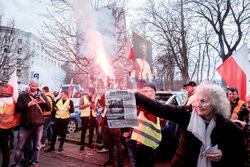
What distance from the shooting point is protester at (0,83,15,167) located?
3887 millimetres

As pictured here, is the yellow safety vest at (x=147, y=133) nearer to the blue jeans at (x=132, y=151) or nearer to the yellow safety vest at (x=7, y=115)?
the blue jeans at (x=132, y=151)

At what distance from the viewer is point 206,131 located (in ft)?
6.34

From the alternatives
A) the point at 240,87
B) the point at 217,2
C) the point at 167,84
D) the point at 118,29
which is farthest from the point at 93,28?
the point at 167,84

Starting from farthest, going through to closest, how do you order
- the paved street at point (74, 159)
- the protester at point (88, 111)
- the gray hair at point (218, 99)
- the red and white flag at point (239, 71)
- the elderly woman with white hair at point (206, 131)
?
the protester at point (88, 111), the red and white flag at point (239, 71), the paved street at point (74, 159), the gray hair at point (218, 99), the elderly woman with white hair at point (206, 131)

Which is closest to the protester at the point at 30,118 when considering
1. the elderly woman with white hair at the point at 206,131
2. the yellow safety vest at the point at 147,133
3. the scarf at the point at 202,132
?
the yellow safety vest at the point at 147,133

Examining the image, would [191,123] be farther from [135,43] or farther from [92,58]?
[92,58]

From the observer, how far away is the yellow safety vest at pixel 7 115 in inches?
156

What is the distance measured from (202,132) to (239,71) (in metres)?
4.33

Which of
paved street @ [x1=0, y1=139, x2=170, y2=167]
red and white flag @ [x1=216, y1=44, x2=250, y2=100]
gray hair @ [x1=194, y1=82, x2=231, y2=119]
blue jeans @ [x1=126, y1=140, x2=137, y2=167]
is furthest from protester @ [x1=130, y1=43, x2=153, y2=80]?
red and white flag @ [x1=216, y1=44, x2=250, y2=100]

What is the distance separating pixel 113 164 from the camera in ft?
16.1

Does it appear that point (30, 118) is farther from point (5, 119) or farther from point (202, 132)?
point (202, 132)

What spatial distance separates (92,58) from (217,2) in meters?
10.6

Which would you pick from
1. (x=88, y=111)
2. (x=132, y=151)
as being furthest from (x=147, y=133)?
(x=88, y=111)

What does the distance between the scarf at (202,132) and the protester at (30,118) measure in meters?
3.76
